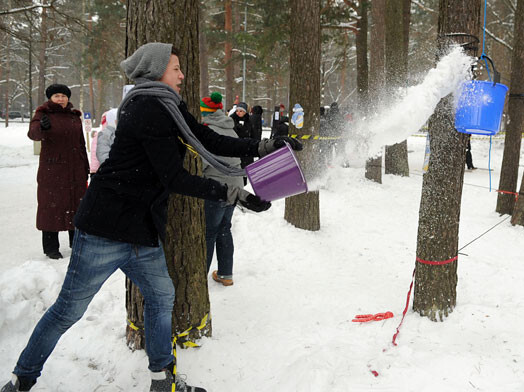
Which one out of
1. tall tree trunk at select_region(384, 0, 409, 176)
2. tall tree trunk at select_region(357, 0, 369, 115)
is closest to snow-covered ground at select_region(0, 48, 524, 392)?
tall tree trunk at select_region(384, 0, 409, 176)

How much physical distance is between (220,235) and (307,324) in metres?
1.23

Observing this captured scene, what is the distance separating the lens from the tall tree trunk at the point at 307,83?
218 inches

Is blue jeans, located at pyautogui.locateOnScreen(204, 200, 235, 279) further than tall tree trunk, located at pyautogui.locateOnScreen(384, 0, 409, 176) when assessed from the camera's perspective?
No

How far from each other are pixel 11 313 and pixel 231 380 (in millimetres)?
1723

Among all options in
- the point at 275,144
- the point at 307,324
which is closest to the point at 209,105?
the point at 275,144

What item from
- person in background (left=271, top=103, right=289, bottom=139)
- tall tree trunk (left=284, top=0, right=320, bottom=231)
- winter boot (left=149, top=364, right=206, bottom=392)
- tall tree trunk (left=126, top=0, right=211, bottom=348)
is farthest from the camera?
person in background (left=271, top=103, right=289, bottom=139)

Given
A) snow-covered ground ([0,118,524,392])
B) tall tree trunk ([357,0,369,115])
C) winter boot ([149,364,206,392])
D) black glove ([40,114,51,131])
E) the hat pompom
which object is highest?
tall tree trunk ([357,0,369,115])

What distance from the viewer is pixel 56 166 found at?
4.50m

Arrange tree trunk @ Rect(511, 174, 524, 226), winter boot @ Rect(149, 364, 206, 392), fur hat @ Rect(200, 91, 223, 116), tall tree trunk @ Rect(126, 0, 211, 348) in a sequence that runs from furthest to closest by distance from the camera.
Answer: tree trunk @ Rect(511, 174, 524, 226), fur hat @ Rect(200, 91, 223, 116), tall tree trunk @ Rect(126, 0, 211, 348), winter boot @ Rect(149, 364, 206, 392)

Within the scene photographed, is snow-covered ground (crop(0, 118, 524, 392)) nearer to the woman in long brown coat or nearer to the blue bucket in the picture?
the woman in long brown coat

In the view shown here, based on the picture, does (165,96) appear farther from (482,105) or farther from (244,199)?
(482,105)

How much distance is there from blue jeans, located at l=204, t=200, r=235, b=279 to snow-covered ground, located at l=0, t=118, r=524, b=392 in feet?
0.80

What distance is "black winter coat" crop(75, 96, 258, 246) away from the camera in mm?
1915

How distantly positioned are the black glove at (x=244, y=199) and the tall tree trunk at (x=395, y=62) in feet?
28.1
